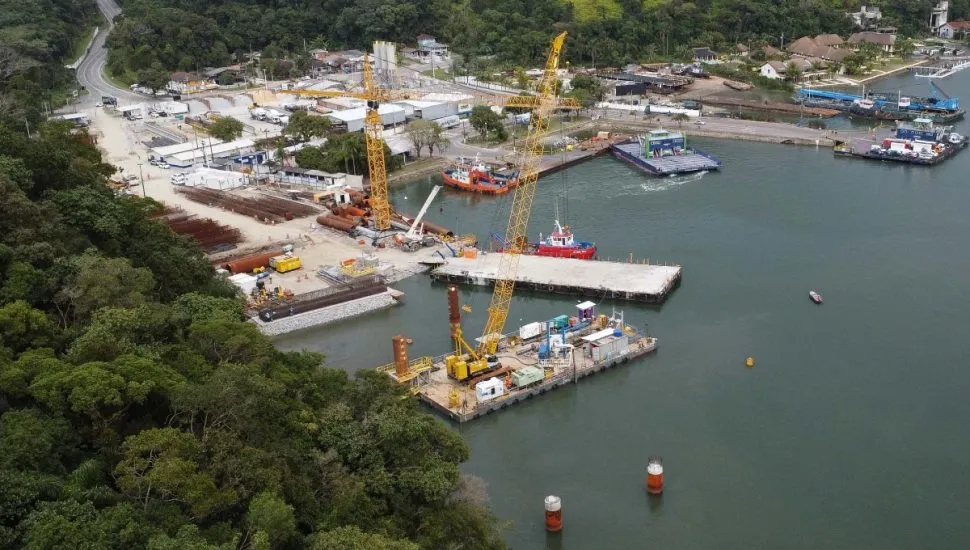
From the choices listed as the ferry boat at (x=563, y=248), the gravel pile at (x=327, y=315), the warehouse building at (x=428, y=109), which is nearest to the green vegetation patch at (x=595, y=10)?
the warehouse building at (x=428, y=109)

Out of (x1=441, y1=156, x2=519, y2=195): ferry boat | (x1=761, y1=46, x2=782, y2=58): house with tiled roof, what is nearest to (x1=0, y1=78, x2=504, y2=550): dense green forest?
(x1=441, y1=156, x2=519, y2=195): ferry boat

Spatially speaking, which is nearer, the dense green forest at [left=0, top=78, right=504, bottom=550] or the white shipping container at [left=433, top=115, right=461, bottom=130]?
the dense green forest at [left=0, top=78, right=504, bottom=550]

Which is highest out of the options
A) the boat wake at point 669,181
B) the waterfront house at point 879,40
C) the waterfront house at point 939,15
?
the waterfront house at point 939,15

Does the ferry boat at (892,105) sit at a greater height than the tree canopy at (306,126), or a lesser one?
lesser

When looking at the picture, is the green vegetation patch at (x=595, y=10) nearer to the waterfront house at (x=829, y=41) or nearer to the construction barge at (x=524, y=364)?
the waterfront house at (x=829, y=41)

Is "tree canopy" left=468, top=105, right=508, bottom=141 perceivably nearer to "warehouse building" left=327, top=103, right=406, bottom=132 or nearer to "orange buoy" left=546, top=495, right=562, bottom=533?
"warehouse building" left=327, top=103, right=406, bottom=132

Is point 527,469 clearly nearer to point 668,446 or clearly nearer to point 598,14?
point 668,446

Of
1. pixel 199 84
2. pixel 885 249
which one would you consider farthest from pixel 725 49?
pixel 885 249
